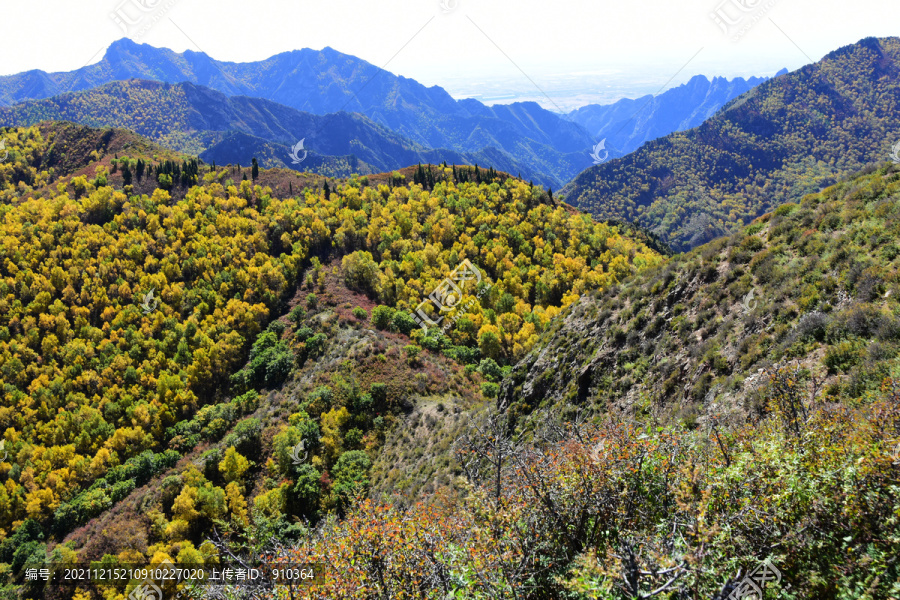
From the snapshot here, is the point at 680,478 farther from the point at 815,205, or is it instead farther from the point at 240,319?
the point at 240,319

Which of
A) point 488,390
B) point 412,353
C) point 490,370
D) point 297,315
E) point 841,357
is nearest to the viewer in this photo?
point 841,357

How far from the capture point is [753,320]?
2109cm

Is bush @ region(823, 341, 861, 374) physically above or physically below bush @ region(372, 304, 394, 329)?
above

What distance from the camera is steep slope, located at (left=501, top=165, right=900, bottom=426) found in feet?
52.7

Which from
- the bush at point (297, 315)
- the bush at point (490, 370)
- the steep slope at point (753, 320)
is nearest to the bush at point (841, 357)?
the steep slope at point (753, 320)

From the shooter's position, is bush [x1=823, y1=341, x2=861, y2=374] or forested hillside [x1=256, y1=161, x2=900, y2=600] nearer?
forested hillside [x1=256, y1=161, x2=900, y2=600]

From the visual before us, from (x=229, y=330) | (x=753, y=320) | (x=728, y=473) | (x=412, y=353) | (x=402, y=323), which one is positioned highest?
(x=753, y=320)

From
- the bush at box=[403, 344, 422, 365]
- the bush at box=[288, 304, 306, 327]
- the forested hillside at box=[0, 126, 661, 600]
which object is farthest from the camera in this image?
the bush at box=[288, 304, 306, 327]

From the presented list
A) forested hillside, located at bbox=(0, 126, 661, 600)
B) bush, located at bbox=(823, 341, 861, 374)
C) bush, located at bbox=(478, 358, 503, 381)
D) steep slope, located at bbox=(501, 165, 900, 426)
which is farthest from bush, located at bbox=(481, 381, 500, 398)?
bush, located at bbox=(823, 341, 861, 374)

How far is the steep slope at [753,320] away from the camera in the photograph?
16.1 metres

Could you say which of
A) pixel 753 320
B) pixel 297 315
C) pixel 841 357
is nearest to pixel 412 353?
pixel 297 315

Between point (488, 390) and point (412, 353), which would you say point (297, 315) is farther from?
point (488, 390)

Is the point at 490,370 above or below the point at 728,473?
below

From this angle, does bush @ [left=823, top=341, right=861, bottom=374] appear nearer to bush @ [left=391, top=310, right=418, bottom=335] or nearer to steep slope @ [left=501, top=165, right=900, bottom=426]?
steep slope @ [left=501, top=165, right=900, bottom=426]
